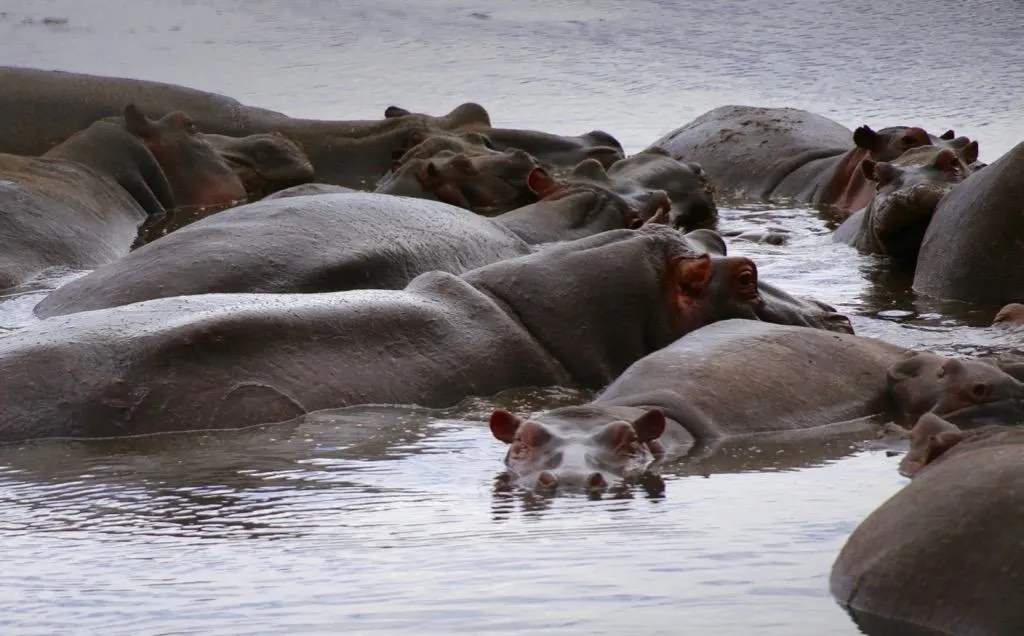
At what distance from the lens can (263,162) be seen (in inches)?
412

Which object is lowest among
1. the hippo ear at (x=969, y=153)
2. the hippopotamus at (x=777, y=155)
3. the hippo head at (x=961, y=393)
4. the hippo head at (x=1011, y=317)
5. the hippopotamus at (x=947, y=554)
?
the hippopotamus at (x=777, y=155)

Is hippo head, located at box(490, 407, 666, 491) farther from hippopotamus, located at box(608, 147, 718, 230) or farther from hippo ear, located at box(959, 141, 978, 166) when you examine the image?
hippo ear, located at box(959, 141, 978, 166)

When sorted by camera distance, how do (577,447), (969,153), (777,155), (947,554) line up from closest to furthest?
1. (947,554)
2. (577,447)
3. (969,153)
4. (777,155)

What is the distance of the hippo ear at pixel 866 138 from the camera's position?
9.51 m

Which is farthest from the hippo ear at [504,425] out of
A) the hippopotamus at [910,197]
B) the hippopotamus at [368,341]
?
the hippopotamus at [910,197]

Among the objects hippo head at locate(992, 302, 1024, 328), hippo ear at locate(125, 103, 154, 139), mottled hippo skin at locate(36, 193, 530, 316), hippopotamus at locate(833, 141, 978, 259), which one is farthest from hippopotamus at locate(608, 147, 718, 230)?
hippo head at locate(992, 302, 1024, 328)

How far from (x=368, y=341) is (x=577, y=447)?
115cm

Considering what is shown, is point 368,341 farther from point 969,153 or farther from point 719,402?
point 969,153

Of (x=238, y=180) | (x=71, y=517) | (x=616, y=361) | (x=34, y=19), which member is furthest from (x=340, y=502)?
(x=34, y=19)

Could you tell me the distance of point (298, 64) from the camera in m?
17.1

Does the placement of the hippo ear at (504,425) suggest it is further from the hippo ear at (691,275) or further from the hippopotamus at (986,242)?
the hippopotamus at (986,242)

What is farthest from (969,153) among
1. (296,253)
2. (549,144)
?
(296,253)

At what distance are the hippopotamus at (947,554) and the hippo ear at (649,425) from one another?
1138 millimetres

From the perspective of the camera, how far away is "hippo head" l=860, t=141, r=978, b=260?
795cm
